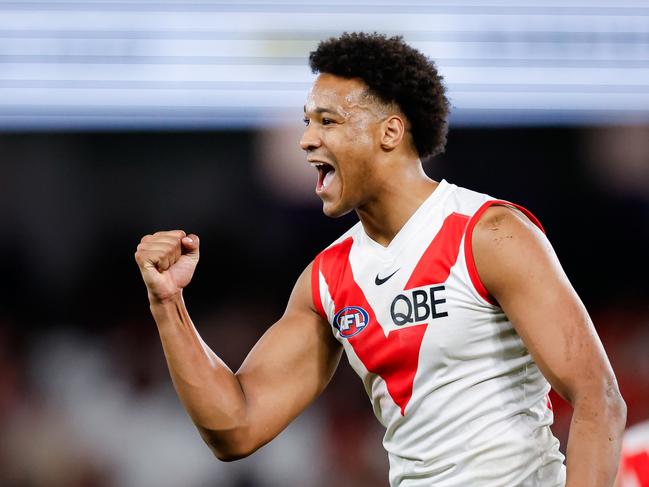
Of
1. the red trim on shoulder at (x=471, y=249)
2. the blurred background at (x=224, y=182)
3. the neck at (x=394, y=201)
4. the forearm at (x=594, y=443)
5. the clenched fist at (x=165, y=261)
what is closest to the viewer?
the forearm at (x=594, y=443)

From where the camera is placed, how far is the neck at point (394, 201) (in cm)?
243

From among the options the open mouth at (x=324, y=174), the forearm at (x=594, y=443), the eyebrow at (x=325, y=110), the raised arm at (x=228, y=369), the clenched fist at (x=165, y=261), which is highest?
the eyebrow at (x=325, y=110)

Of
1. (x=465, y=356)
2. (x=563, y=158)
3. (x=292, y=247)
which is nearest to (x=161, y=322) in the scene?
(x=465, y=356)

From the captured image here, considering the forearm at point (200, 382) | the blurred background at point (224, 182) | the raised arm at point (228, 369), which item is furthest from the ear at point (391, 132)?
the blurred background at point (224, 182)

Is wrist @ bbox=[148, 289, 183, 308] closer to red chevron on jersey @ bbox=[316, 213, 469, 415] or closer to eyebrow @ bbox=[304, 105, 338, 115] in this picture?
red chevron on jersey @ bbox=[316, 213, 469, 415]

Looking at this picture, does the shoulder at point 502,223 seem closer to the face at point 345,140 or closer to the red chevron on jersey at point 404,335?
the red chevron on jersey at point 404,335

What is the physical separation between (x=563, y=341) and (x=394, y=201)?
59 centimetres

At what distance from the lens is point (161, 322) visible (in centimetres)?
234

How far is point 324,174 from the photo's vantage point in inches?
99.0

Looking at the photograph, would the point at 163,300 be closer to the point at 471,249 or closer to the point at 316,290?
the point at 316,290

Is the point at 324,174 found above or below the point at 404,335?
above

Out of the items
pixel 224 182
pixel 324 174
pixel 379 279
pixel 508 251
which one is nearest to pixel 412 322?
pixel 379 279

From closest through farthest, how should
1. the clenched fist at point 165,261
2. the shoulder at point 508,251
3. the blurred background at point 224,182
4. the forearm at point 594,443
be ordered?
the forearm at point 594,443
the shoulder at point 508,251
the clenched fist at point 165,261
the blurred background at point 224,182

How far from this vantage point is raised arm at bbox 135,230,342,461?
2.34 m
